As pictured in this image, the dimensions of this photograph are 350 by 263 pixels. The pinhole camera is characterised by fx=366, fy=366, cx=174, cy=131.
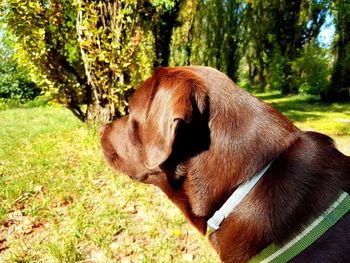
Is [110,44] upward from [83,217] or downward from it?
upward

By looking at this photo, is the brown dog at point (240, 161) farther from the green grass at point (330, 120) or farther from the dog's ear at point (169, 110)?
the green grass at point (330, 120)

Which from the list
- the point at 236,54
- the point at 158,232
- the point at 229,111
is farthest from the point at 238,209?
the point at 236,54

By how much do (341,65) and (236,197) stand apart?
15.0 m

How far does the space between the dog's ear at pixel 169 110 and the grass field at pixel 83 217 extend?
63.4 inches

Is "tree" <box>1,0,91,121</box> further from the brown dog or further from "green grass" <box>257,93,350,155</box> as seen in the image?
"green grass" <box>257,93,350,155</box>

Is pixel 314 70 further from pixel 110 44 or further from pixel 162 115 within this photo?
pixel 162 115

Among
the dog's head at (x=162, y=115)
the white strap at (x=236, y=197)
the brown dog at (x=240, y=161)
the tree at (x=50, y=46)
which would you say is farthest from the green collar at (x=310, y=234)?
the tree at (x=50, y=46)

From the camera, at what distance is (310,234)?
172 centimetres

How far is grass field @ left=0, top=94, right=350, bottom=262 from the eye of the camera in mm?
3316

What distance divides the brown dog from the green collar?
1.0 inches

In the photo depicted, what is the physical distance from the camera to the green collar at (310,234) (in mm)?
1717

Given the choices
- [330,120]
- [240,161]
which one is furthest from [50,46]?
[330,120]

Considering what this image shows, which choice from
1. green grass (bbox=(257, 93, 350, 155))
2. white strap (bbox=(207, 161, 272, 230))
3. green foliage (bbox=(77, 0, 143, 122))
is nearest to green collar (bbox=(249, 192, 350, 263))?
white strap (bbox=(207, 161, 272, 230))

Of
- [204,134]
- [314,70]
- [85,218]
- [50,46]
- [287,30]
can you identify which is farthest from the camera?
[287,30]
